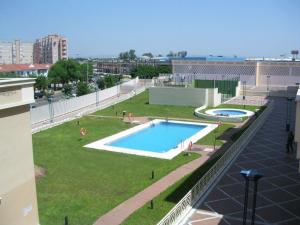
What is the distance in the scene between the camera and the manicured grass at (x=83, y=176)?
16766mm

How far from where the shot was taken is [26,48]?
18775 cm

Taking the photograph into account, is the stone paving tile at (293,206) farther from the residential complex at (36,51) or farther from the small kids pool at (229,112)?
the residential complex at (36,51)

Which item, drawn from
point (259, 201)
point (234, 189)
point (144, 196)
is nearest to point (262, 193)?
point (259, 201)

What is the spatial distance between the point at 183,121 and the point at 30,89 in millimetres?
27903

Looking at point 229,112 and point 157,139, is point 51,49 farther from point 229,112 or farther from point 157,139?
point 157,139

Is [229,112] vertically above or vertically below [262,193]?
above

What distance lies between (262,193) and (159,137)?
17.2m

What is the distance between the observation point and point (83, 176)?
21312 mm

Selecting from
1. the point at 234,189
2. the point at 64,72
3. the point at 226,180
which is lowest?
the point at 234,189

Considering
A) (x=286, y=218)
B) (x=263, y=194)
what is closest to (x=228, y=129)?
(x=263, y=194)

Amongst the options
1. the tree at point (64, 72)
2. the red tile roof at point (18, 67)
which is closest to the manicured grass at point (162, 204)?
the tree at point (64, 72)

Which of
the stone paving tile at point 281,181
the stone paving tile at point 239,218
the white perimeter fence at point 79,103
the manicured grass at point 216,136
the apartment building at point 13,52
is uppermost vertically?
the apartment building at point 13,52

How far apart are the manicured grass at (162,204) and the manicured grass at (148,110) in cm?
2159

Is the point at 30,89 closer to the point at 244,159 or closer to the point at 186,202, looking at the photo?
the point at 186,202
